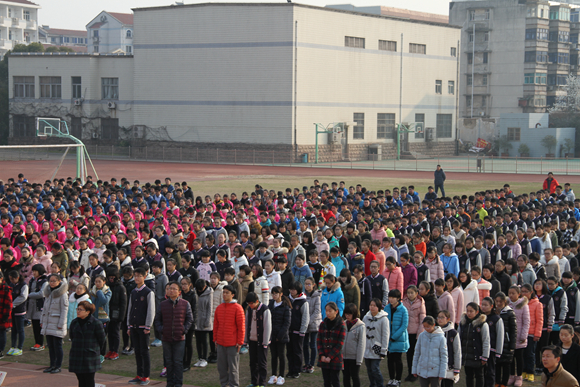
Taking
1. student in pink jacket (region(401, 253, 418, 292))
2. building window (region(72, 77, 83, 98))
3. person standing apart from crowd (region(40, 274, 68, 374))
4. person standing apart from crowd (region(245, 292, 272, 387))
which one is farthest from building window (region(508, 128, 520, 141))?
person standing apart from crowd (region(40, 274, 68, 374))

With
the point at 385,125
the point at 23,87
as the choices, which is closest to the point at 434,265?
the point at 385,125

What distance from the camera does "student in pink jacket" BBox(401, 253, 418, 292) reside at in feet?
36.0

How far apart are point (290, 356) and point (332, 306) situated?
1.85m

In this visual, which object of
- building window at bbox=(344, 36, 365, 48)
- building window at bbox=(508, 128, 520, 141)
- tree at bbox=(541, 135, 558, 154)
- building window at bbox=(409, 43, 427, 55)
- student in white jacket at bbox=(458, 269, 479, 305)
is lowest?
student in white jacket at bbox=(458, 269, 479, 305)

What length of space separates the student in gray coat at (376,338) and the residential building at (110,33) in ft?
355

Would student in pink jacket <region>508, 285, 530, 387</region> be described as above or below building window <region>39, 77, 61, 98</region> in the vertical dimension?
below

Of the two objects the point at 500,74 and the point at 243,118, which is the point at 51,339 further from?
the point at 500,74

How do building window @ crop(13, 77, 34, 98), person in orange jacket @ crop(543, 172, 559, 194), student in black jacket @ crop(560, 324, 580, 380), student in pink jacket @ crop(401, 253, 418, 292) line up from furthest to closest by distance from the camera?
building window @ crop(13, 77, 34, 98) < person in orange jacket @ crop(543, 172, 559, 194) < student in pink jacket @ crop(401, 253, 418, 292) < student in black jacket @ crop(560, 324, 580, 380)

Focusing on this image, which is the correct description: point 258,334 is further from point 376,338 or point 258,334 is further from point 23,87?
point 23,87

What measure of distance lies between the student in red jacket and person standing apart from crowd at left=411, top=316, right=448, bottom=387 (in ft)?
7.81

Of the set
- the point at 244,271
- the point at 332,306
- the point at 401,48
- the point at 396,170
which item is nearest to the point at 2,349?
the point at 244,271

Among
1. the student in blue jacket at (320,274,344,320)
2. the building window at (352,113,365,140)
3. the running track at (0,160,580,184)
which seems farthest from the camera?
the building window at (352,113,365,140)

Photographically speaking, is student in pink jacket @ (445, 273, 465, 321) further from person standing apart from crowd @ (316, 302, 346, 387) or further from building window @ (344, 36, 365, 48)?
building window @ (344, 36, 365, 48)

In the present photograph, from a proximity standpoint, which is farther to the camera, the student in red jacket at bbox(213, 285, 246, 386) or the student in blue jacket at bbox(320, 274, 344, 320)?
the student in blue jacket at bbox(320, 274, 344, 320)
